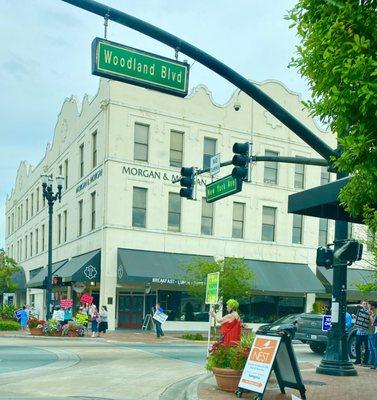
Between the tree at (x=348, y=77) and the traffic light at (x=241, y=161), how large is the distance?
645cm

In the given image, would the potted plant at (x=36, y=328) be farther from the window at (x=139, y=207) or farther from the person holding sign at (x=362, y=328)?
the person holding sign at (x=362, y=328)

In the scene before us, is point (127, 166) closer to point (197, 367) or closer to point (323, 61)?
point (197, 367)

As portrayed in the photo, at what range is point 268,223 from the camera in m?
37.7

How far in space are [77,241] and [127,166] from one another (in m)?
7.27

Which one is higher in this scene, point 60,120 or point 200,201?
point 60,120

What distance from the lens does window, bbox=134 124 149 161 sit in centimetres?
3331

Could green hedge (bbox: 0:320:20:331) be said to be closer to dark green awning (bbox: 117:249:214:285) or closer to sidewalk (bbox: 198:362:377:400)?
dark green awning (bbox: 117:249:214:285)

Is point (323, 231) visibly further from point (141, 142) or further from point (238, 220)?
point (141, 142)

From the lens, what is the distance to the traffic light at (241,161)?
13.7 metres

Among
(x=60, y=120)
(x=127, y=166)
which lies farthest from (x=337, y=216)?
(x=60, y=120)

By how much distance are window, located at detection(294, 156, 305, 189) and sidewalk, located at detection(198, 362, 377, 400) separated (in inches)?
1018

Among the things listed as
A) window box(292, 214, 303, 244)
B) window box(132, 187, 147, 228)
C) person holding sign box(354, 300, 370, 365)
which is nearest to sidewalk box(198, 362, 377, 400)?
person holding sign box(354, 300, 370, 365)

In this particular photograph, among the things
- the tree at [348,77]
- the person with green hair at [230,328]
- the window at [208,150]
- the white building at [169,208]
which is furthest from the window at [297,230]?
the tree at [348,77]

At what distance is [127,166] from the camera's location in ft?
108
